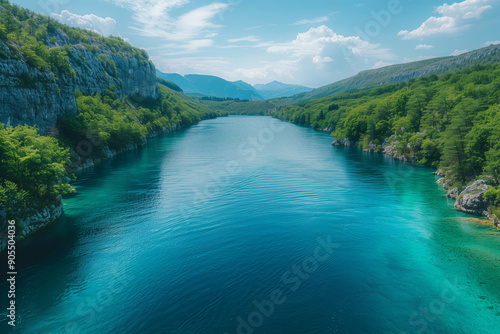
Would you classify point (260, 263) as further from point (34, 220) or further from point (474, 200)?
point (474, 200)

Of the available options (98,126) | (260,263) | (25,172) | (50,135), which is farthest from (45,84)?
(260,263)

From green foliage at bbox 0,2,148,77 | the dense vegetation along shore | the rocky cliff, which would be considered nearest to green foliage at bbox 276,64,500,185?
the dense vegetation along shore

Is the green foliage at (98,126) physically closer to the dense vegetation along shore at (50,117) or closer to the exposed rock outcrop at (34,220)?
the dense vegetation along shore at (50,117)

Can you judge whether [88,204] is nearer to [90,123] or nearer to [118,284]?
[118,284]

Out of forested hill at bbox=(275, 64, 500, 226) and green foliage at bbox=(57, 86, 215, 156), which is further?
green foliage at bbox=(57, 86, 215, 156)

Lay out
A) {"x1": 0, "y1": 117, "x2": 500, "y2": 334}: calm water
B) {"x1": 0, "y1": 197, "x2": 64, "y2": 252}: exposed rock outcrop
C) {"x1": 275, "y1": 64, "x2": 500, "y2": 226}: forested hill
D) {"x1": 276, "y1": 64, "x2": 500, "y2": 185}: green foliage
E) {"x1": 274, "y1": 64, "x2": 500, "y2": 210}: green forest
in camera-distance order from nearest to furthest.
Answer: {"x1": 0, "y1": 117, "x2": 500, "y2": 334}: calm water < {"x1": 0, "y1": 197, "x2": 64, "y2": 252}: exposed rock outcrop < {"x1": 275, "y1": 64, "x2": 500, "y2": 226}: forested hill < {"x1": 274, "y1": 64, "x2": 500, "y2": 210}: green forest < {"x1": 276, "y1": 64, "x2": 500, "y2": 185}: green foliage

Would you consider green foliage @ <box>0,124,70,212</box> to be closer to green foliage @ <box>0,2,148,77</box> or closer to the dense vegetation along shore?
the dense vegetation along shore
